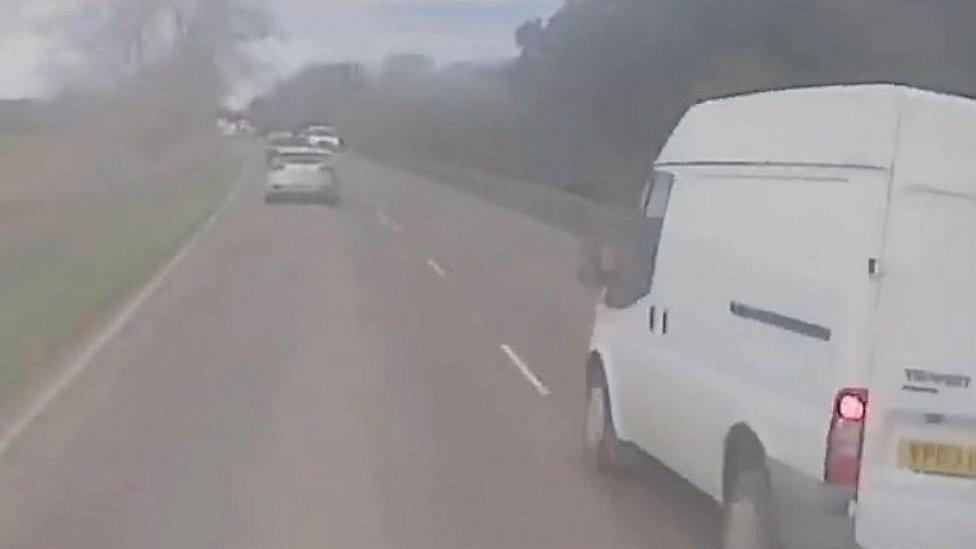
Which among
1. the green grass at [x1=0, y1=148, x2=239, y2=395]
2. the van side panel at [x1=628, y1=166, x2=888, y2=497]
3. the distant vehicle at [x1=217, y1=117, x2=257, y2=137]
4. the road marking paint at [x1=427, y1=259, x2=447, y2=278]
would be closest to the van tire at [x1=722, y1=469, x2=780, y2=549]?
the van side panel at [x1=628, y1=166, x2=888, y2=497]

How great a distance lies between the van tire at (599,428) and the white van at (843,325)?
2228 millimetres

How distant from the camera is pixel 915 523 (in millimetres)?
7500

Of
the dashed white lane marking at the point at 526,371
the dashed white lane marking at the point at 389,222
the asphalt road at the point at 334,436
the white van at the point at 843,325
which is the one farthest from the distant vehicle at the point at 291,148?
the white van at the point at 843,325

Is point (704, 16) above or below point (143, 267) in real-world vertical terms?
above

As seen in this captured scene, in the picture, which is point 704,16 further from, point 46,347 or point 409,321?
point 46,347

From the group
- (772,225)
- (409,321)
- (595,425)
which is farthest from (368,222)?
(772,225)

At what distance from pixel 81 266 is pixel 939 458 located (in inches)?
892

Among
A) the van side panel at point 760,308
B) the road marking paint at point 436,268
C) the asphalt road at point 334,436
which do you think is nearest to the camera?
the van side panel at point 760,308

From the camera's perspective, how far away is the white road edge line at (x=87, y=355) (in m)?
13.3

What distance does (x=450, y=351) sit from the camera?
727 inches

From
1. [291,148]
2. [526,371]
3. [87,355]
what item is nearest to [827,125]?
[526,371]

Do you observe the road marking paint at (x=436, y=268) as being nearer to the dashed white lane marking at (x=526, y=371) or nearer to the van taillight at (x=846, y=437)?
the dashed white lane marking at (x=526, y=371)

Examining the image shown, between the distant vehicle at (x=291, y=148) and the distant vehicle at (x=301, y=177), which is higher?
the distant vehicle at (x=291, y=148)

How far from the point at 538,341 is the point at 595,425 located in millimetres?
7880
